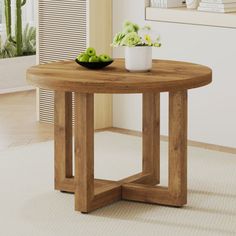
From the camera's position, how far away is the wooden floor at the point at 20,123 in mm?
6141

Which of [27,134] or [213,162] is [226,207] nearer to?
[213,162]

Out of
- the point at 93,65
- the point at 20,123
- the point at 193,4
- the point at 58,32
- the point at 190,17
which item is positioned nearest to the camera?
the point at 93,65

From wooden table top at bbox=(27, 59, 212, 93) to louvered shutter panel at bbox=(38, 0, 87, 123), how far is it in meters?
1.81

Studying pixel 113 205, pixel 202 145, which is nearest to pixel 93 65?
pixel 113 205

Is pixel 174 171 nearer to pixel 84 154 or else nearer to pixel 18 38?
pixel 84 154

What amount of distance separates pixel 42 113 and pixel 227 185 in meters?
2.28

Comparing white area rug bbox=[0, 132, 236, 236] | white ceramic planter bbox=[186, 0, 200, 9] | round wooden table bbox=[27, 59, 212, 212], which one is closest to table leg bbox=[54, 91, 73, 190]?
round wooden table bbox=[27, 59, 212, 212]

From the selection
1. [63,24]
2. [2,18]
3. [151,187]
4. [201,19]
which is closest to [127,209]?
[151,187]

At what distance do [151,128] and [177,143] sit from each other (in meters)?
0.36

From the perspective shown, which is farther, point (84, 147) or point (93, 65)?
point (93, 65)

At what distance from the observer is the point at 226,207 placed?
14.7 feet

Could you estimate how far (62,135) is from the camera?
15.2 ft

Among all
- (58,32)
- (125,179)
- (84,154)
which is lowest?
(125,179)

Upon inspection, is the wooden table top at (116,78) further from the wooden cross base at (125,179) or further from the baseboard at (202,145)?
the baseboard at (202,145)
